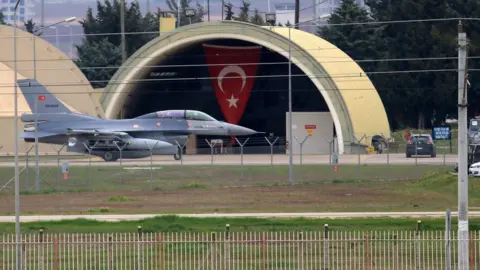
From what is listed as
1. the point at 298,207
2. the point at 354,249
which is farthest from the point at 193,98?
the point at 354,249

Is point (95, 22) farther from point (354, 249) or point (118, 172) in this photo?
point (354, 249)

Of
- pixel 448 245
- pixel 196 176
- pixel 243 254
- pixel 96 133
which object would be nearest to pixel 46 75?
pixel 96 133

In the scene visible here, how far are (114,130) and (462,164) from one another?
47.2 m

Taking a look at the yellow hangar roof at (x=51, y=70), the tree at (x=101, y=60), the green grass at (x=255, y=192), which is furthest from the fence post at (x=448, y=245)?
the tree at (x=101, y=60)

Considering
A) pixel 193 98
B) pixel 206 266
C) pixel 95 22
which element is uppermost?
pixel 95 22

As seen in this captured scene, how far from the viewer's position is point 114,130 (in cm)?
6775

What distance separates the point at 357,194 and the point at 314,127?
→ 3328 cm

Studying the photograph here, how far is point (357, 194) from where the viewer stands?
4362cm

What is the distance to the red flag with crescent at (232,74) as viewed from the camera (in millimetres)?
78438

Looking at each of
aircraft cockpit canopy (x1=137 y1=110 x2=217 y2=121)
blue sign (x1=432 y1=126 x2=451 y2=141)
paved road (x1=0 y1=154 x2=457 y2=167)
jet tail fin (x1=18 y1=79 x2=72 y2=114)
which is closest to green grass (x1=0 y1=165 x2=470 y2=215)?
paved road (x1=0 y1=154 x2=457 y2=167)

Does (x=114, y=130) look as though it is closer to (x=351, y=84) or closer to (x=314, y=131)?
(x=314, y=131)

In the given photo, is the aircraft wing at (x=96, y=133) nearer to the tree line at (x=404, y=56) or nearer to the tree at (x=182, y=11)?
the tree line at (x=404, y=56)

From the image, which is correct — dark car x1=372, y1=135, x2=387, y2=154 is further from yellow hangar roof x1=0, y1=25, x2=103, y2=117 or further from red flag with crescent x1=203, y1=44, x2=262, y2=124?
yellow hangar roof x1=0, y1=25, x2=103, y2=117

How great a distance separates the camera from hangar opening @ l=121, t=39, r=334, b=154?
3041 inches
